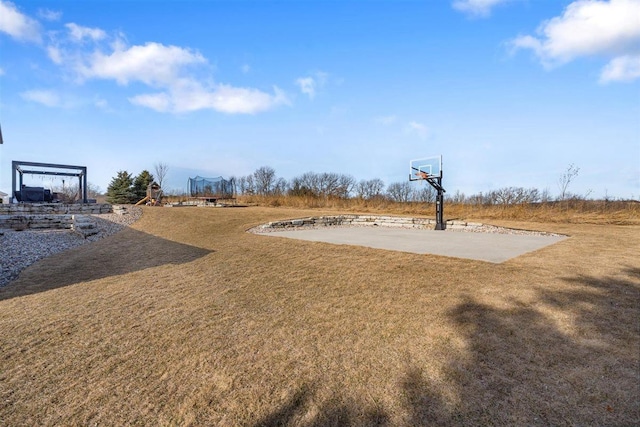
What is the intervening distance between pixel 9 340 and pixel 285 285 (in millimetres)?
2453

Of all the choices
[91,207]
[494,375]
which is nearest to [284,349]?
[494,375]

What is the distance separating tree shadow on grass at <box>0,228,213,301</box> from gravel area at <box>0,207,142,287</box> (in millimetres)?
201

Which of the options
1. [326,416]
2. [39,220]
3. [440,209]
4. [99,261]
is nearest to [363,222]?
[440,209]

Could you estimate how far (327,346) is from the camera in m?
2.44

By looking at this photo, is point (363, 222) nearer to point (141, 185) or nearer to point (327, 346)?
point (327, 346)

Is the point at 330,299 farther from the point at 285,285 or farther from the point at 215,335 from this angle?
the point at 215,335

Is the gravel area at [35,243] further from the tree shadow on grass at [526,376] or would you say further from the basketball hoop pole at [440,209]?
the basketball hoop pole at [440,209]

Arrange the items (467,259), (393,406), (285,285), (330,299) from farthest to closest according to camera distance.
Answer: (467,259)
(285,285)
(330,299)
(393,406)

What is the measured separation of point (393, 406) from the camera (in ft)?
5.94

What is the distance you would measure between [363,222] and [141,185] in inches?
1074

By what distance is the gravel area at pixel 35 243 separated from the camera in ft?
17.1

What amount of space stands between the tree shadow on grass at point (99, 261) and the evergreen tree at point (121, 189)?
25711 millimetres

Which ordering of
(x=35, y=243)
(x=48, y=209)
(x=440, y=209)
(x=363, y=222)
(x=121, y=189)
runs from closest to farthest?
(x=35, y=243) < (x=440, y=209) < (x=48, y=209) < (x=363, y=222) < (x=121, y=189)

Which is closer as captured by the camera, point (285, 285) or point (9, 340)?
point (9, 340)
